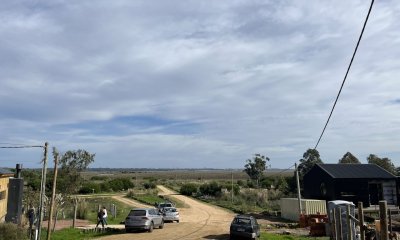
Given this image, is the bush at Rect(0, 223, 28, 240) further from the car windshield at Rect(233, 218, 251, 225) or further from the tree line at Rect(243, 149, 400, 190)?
the tree line at Rect(243, 149, 400, 190)

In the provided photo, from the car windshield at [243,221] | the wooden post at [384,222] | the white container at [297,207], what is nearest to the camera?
the wooden post at [384,222]

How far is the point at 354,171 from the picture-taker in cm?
4581

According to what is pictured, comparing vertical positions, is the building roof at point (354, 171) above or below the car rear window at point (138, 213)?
above

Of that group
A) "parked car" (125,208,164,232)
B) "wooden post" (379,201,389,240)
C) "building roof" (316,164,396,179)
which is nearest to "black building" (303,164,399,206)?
"building roof" (316,164,396,179)

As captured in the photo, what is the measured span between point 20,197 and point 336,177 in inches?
1103

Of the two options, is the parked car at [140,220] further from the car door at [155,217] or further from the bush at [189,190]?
the bush at [189,190]

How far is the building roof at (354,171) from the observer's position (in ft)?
146

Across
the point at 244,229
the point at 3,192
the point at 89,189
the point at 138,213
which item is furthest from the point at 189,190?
the point at 244,229

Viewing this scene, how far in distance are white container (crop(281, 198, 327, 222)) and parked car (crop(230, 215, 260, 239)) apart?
39.5 ft

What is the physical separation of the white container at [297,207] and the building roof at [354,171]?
3.73 meters

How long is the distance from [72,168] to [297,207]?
2053 cm

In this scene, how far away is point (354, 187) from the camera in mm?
44031

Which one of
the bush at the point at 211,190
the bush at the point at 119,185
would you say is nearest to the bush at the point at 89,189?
the bush at the point at 119,185

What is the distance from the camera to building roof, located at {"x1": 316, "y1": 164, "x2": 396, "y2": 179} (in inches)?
1757
